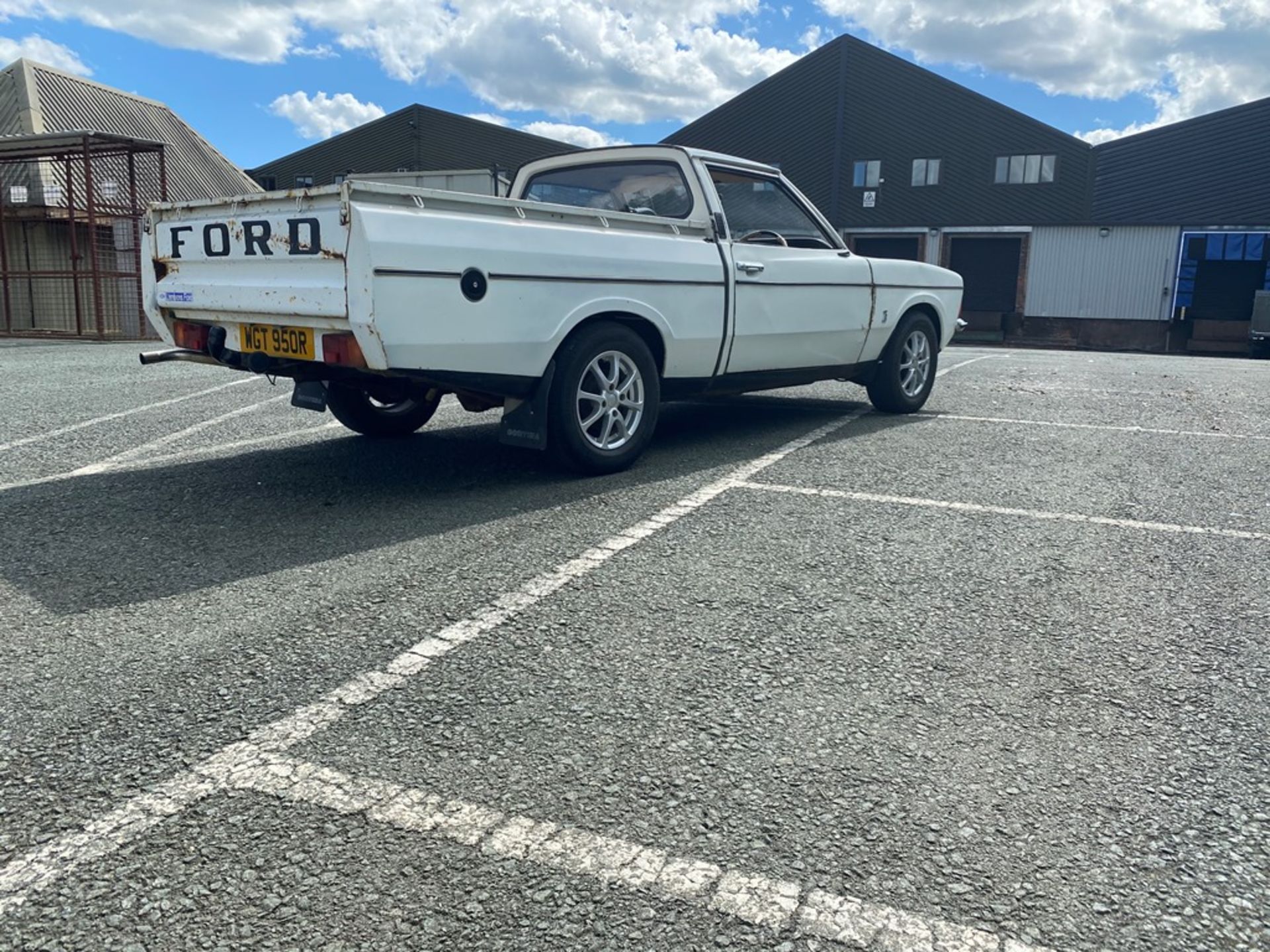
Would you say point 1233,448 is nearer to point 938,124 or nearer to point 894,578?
point 894,578

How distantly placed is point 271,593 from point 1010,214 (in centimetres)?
3604

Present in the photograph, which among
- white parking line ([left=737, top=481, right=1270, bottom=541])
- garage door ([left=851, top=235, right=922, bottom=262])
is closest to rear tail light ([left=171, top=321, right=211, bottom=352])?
white parking line ([left=737, top=481, right=1270, bottom=541])

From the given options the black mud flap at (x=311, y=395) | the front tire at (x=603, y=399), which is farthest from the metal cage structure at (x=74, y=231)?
the front tire at (x=603, y=399)

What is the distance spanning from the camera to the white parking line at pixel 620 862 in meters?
1.80

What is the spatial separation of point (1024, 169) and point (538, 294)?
3478 cm

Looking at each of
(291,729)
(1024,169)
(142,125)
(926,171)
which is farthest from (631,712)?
(926,171)

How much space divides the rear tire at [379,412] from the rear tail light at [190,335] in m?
0.88

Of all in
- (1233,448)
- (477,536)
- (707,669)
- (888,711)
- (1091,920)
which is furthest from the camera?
(1233,448)

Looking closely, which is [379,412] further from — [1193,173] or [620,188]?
[1193,173]

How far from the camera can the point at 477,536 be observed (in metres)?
4.17

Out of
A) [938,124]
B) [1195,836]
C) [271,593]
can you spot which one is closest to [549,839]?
[1195,836]

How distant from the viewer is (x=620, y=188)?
624 centimetres

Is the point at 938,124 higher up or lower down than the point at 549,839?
higher up

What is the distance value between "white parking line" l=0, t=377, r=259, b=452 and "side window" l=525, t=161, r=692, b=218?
3299 millimetres
